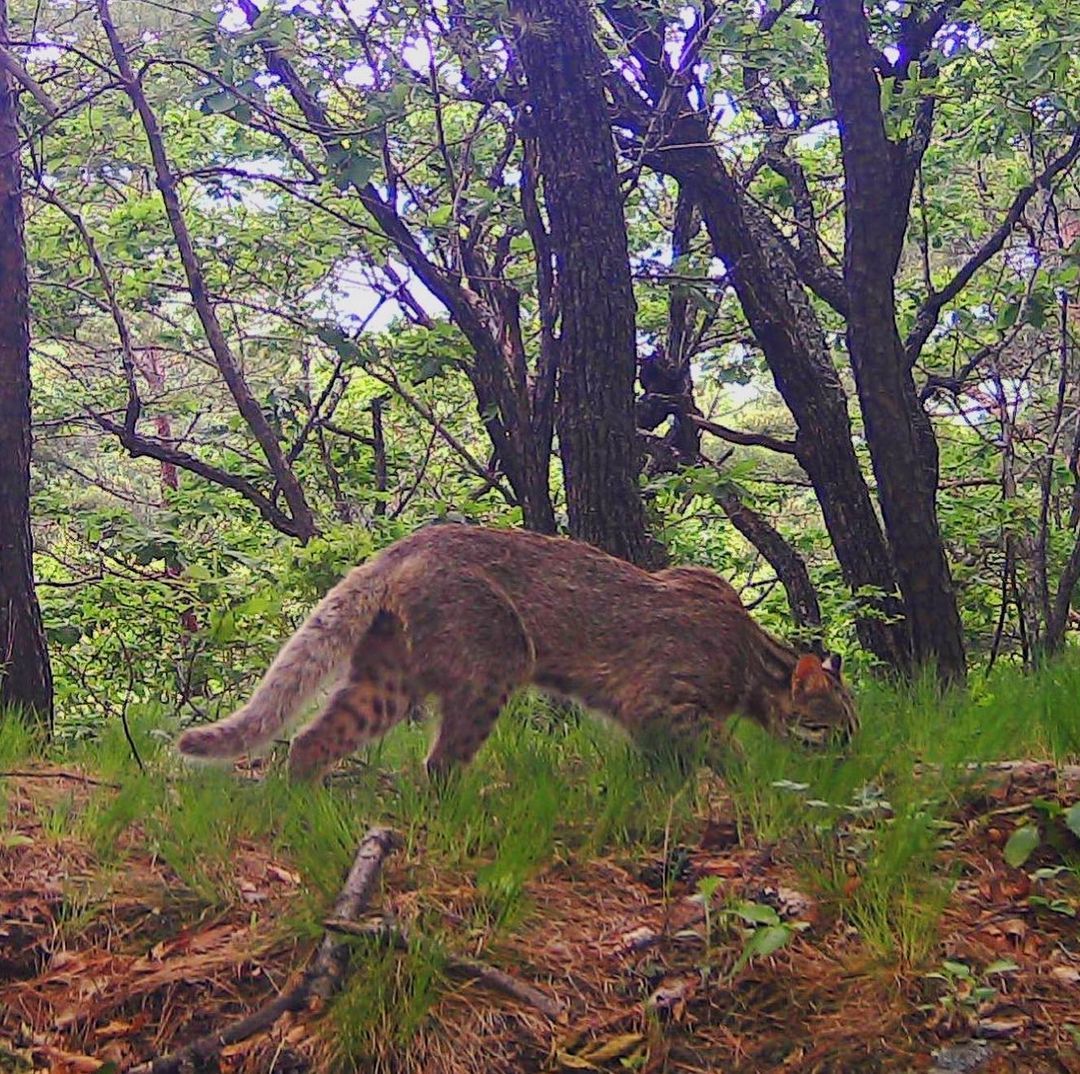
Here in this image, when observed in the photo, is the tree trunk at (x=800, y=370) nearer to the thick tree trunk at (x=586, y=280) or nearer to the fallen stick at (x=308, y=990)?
the thick tree trunk at (x=586, y=280)

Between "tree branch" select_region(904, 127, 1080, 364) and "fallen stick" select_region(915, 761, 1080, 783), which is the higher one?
"tree branch" select_region(904, 127, 1080, 364)

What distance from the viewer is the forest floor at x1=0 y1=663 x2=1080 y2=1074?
3182 mm

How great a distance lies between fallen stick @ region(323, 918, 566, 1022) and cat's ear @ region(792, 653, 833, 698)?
2630 mm

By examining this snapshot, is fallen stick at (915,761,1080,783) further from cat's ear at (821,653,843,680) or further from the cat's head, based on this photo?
cat's ear at (821,653,843,680)

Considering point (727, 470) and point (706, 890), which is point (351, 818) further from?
point (727, 470)

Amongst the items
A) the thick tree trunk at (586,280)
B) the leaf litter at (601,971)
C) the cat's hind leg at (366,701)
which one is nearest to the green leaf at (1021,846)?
the leaf litter at (601,971)

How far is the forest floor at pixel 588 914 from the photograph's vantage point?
10.4 feet

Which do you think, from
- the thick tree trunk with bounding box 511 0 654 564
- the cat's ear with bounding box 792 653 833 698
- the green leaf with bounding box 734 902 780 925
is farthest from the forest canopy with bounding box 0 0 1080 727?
the green leaf with bounding box 734 902 780 925

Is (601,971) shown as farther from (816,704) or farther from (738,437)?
(738,437)

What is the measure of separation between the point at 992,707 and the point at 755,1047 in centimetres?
252

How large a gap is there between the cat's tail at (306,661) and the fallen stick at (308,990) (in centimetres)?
123

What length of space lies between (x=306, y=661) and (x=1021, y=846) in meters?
2.72

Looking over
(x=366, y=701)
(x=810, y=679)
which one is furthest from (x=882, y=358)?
(x=366, y=701)

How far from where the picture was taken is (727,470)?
7074 mm
